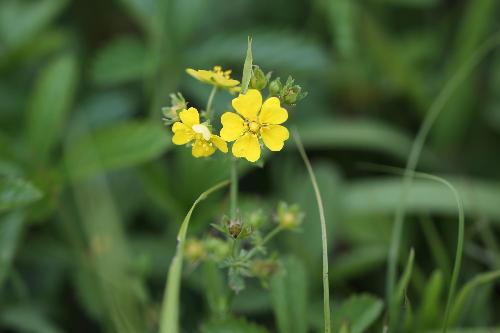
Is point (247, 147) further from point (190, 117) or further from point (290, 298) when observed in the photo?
point (290, 298)

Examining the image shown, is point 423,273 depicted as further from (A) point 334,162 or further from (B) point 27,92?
(B) point 27,92

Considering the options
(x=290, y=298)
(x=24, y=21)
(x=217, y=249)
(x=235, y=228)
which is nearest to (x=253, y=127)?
(x=235, y=228)

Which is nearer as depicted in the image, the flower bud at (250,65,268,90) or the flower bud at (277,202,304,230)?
the flower bud at (250,65,268,90)

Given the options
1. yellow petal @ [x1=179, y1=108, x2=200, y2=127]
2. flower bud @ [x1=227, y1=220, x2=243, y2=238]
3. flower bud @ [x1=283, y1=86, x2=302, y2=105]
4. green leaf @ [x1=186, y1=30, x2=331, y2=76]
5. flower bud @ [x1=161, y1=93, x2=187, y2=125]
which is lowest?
flower bud @ [x1=227, y1=220, x2=243, y2=238]

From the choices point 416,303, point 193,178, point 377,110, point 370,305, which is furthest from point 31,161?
point 377,110

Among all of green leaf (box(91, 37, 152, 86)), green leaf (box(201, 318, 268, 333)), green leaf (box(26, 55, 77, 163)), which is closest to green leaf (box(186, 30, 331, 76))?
green leaf (box(91, 37, 152, 86))

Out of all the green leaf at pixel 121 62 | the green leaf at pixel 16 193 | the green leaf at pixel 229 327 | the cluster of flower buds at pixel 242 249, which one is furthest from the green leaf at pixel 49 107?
the green leaf at pixel 229 327

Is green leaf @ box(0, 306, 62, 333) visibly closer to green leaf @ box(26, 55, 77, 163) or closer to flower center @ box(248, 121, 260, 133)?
green leaf @ box(26, 55, 77, 163)
